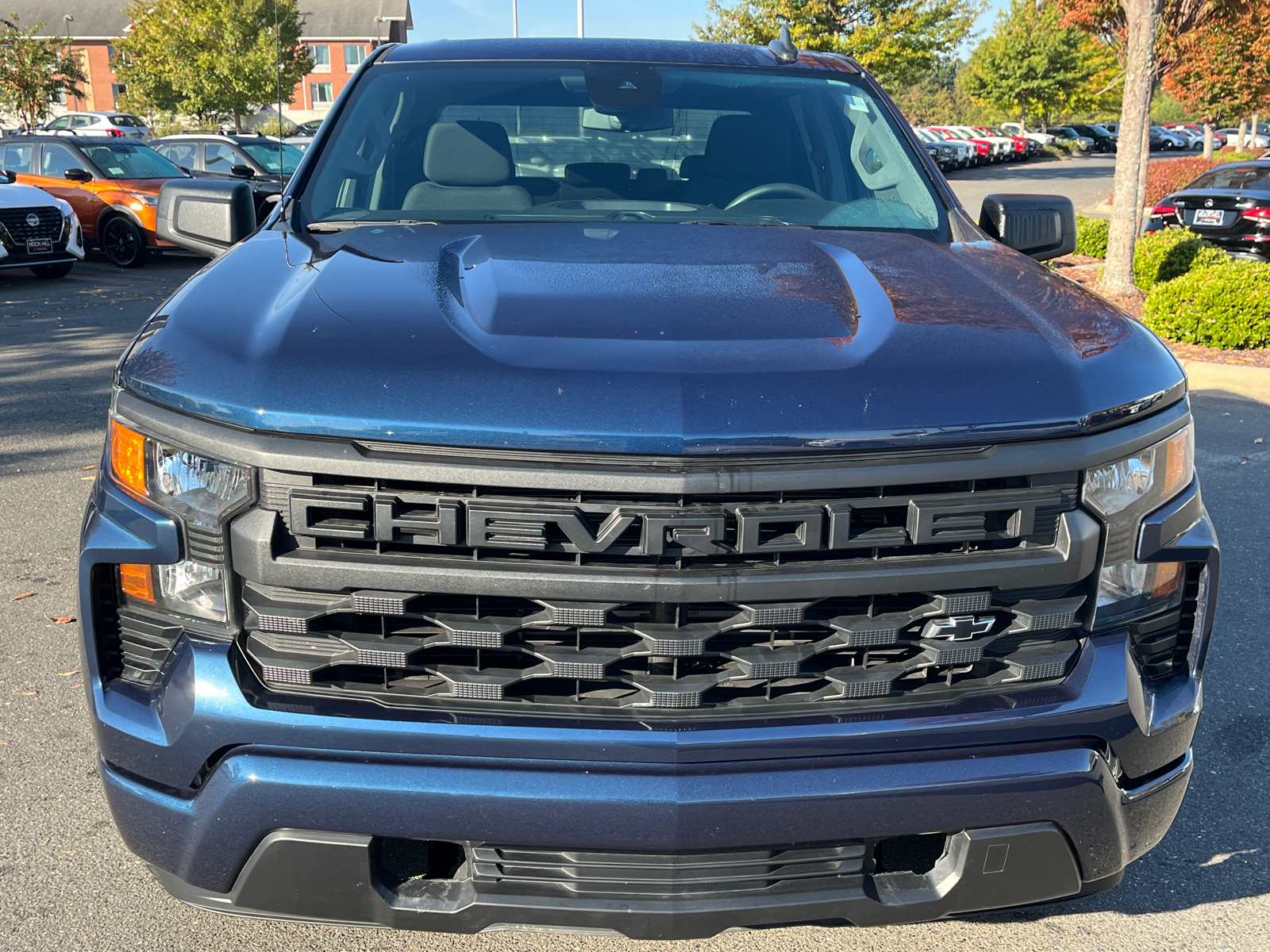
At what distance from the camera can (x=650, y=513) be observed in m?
1.75

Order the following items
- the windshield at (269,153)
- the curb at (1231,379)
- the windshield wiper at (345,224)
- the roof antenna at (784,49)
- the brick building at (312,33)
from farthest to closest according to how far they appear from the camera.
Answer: the brick building at (312,33)
the windshield at (269,153)
the curb at (1231,379)
the roof antenna at (784,49)
the windshield wiper at (345,224)

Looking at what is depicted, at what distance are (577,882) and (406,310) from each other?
1042 millimetres

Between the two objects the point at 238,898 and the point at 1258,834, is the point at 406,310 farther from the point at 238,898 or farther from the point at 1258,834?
the point at 1258,834

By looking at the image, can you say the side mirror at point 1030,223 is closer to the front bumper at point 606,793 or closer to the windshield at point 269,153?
the front bumper at point 606,793

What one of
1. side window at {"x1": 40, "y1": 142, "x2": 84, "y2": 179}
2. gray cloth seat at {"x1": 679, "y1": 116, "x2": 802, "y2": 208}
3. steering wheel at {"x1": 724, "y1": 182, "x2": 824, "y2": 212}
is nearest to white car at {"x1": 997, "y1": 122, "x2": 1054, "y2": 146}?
side window at {"x1": 40, "y1": 142, "x2": 84, "y2": 179}

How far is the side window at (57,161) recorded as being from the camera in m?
14.4

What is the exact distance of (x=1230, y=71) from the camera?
2802cm

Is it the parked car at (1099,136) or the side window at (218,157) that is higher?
the side window at (218,157)

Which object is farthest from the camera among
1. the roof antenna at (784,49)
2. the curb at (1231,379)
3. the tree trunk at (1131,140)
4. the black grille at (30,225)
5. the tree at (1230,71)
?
the tree at (1230,71)

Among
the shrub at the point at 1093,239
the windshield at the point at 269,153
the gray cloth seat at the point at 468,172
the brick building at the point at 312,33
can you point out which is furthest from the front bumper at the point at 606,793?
the brick building at the point at 312,33

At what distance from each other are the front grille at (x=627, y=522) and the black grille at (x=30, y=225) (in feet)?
41.2

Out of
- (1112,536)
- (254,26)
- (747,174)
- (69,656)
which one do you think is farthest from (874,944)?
(254,26)

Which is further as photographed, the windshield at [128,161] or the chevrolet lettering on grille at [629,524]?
the windshield at [128,161]

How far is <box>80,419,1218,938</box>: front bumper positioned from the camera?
1.78 meters
